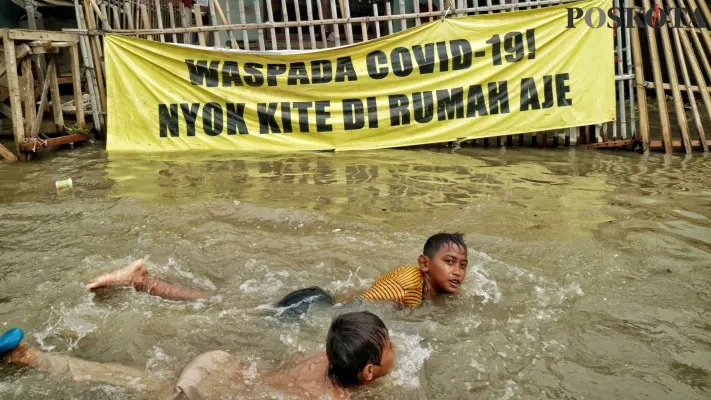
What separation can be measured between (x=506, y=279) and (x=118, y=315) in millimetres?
2444

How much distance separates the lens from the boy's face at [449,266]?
12.4ft

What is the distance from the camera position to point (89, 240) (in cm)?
481

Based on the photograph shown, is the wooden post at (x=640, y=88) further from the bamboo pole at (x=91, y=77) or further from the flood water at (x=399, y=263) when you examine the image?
the bamboo pole at (x=91, y=77)

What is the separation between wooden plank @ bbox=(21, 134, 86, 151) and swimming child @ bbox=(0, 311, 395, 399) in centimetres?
554

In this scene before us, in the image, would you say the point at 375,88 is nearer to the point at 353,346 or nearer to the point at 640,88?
the point at 640,88

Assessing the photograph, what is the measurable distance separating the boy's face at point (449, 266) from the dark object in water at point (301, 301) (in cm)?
66

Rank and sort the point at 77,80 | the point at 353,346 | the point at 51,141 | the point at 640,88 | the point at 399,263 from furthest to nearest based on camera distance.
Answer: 1. the point at 77,80
2. the point at 51,141
3. the point at 640,88
4. the point at 399,263
5. the point at 353,346

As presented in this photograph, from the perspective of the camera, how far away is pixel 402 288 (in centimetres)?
373

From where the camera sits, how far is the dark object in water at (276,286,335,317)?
3.62m

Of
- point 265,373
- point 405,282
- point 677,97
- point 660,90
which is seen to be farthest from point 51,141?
point 677,97

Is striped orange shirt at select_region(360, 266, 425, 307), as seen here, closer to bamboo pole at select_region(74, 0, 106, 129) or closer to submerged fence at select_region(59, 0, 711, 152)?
submerged fence at select_region(59, 0, 711, 152)

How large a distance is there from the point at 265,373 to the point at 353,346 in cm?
59

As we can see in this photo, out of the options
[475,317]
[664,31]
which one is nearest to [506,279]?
[475,317]

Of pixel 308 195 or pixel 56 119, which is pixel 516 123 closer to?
pixel 308 195
